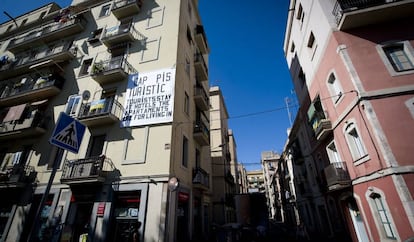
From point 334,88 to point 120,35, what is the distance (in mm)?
15343

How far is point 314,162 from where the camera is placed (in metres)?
15.4

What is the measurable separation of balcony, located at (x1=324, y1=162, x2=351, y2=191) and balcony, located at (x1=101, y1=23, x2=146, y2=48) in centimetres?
1541

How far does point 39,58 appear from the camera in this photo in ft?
56.5

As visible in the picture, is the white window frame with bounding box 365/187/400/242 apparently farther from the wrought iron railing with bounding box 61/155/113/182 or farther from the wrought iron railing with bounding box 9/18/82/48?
the wrought iron railing with bounding box 9/18/82/48

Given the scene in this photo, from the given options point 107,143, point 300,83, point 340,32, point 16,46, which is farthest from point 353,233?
point 16,46

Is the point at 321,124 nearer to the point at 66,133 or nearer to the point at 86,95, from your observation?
the point at 66,133

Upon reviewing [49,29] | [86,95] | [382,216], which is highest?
[49,29]

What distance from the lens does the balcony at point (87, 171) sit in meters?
9.97

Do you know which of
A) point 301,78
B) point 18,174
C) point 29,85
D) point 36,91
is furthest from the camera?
point 301,78

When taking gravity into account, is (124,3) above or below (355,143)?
above

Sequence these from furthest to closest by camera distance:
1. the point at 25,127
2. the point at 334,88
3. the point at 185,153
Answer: the point at 25,127
the point at 185,153
the point at 334,88

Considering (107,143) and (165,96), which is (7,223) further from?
(165,96)

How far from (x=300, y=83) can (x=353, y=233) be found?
12321mm

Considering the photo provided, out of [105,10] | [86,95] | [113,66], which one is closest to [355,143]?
[113,66]
